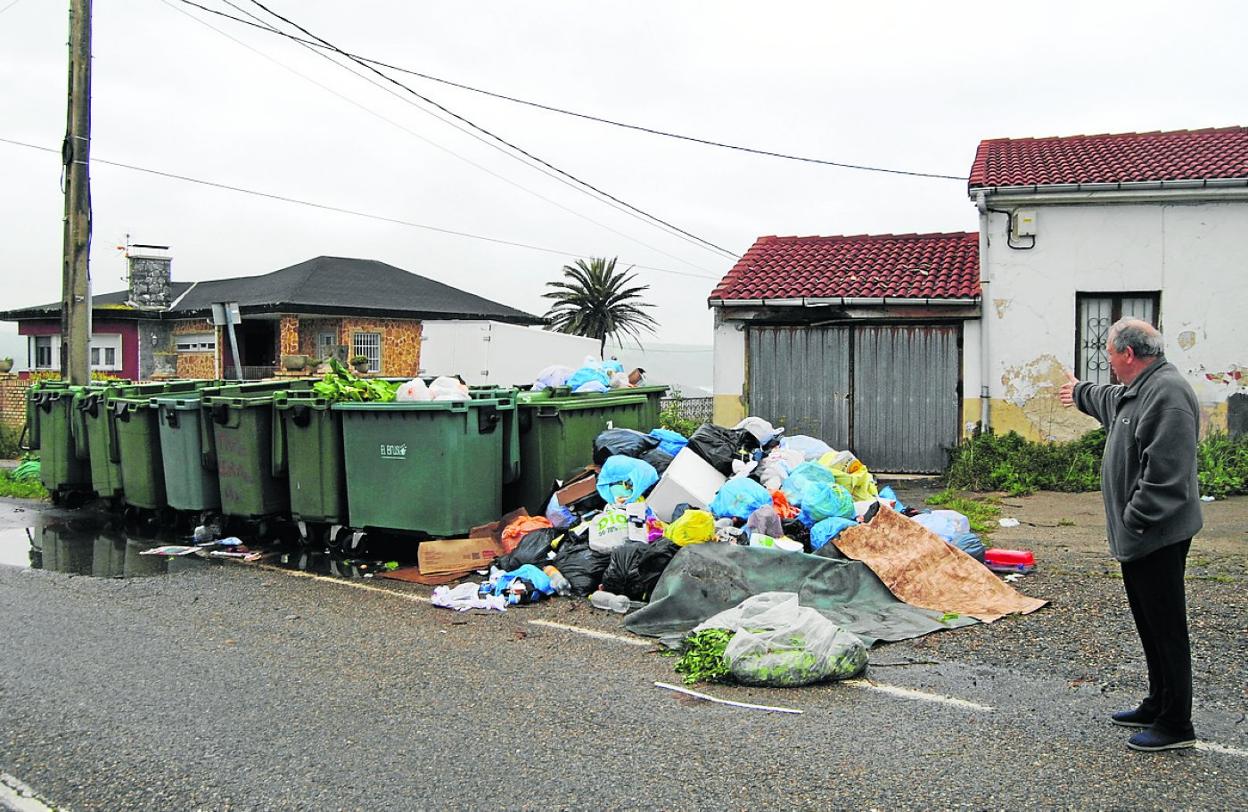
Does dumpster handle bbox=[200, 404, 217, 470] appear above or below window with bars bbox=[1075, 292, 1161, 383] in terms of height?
below

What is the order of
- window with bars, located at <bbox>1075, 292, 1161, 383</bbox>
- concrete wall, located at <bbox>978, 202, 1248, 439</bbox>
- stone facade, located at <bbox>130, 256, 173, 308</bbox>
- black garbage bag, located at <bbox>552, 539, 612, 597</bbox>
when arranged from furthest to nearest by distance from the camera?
stone facade, located at <bbox>130, 256, 173, 308</bbox> → window with bars, located at <bbox>1075, 292, 1161, 383</bbox> → concrete wall, located at <bbox>978, 202, 1248, 439</bbox> → black garbage bag, located at <bbox>552, 539, 612, 597</bbox>

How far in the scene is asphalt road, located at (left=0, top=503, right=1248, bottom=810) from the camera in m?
3.53

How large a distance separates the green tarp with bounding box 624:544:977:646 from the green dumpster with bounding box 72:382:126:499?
22.2ft

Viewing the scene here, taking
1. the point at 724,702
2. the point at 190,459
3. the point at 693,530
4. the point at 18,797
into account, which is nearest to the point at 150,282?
the point at 190,459

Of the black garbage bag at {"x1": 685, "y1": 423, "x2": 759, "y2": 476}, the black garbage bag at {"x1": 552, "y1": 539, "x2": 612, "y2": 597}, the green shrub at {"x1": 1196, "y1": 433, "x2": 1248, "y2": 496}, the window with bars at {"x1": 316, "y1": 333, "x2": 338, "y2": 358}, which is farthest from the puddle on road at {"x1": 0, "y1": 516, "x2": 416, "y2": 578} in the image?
the window with bars at {"x1": 316, "y1": 333, "x2": 338, "y2": 358}

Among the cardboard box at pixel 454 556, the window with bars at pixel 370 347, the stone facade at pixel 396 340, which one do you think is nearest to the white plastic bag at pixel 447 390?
the cardboard box at pixel 454 556

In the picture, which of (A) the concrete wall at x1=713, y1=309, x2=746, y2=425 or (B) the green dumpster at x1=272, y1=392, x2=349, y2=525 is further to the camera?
(A) the concrete wall at x1=713, y1=309, x2=746, y2=425

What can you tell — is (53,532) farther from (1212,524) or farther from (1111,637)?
(1212,524)

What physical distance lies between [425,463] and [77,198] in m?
7.85

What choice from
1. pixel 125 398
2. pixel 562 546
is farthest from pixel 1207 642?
pixel 125 398

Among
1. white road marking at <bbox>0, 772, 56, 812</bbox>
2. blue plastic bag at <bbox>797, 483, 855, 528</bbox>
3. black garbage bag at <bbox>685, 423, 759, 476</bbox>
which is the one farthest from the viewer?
black garbage bag at <bbox>685, 423, 759, 476</bbox>

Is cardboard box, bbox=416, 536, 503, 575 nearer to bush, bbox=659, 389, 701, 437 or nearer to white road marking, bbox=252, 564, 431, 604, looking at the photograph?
white road marking, bbox=252, 564, 431, 604

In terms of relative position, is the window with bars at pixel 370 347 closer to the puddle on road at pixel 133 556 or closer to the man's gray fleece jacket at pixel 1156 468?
the puddle on road at pixel 133 556

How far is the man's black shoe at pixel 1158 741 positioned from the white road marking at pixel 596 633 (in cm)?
255
